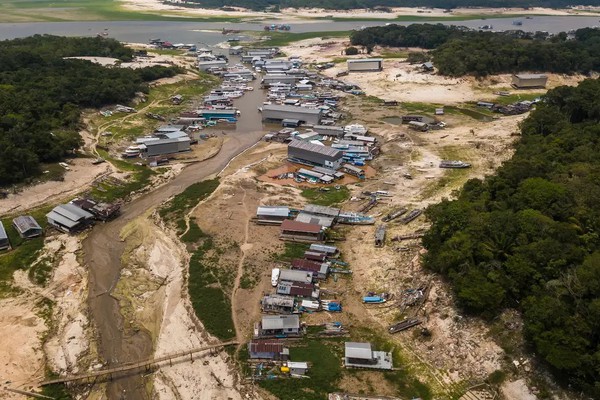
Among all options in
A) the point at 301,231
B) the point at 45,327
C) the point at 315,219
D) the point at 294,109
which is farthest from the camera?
the point at 294,109

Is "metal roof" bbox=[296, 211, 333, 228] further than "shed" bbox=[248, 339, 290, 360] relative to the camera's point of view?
Yes

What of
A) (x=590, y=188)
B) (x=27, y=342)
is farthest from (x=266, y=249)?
(x=590, y=188)

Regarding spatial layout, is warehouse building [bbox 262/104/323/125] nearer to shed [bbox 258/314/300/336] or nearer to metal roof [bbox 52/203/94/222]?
metal roof [bbox 52/203/94/222]

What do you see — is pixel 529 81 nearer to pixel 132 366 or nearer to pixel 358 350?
pixel 358 350

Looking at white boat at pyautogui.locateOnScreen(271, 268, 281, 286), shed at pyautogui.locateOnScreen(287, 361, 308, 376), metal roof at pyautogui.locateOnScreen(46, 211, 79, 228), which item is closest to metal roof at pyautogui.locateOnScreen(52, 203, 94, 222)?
metal roof at pyautogui.locateOnScreen(46, 211, 79, 228)

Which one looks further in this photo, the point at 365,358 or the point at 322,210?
the point at 322,210

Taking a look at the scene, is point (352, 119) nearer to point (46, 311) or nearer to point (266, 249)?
point (266, 249)

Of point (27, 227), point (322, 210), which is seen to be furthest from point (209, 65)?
point (322, 210)

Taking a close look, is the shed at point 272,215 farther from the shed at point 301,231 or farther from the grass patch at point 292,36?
the grass patch at point 292,36
